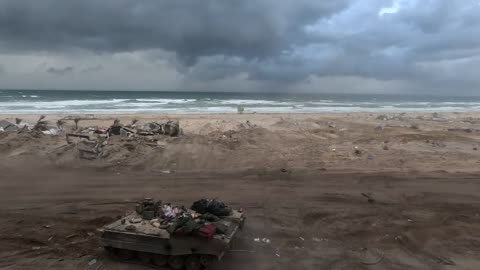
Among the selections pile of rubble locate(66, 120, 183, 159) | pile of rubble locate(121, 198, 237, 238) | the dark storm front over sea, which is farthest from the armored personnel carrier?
the dark storm front over sea

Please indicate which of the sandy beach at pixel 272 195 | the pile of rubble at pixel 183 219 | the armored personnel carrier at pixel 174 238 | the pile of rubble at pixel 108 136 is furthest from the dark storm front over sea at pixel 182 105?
the armored personnel carrier at pixel 174 238

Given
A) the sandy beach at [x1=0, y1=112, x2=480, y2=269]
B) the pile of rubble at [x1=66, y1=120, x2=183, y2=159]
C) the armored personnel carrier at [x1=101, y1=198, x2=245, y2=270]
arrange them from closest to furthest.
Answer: the armored personnel carrier at [x1=101, y1=198, x2=245, y2=270], the sandy beach at [x1=0, y1=112, x2=480, y2=269], the pile of rubble at [x1=66, y1=120, x2=183, y2=159]

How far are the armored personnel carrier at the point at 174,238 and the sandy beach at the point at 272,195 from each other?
26 centimetres

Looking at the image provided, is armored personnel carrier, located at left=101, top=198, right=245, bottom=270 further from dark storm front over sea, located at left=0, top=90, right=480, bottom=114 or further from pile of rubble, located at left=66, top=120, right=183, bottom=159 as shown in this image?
dark storm front over sea, located at left=0, top=90, right=480, bottom=114

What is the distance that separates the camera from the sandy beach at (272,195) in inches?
255

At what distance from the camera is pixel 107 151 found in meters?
12.5

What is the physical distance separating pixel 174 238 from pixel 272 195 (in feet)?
13.1

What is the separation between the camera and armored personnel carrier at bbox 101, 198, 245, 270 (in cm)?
561

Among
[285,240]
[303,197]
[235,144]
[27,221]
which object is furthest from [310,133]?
[27,221]

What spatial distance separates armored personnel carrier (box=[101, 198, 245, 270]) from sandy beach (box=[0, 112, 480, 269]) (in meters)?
0.26

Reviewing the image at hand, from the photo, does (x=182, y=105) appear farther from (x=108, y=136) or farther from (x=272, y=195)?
(x=272, y=195)

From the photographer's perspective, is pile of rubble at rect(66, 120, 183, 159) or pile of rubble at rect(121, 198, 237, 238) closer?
pile of rubble at rect(121, 198, 237, 238)

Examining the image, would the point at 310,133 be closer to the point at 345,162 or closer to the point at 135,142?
the point at 345,162

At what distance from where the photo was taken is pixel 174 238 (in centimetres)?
568
